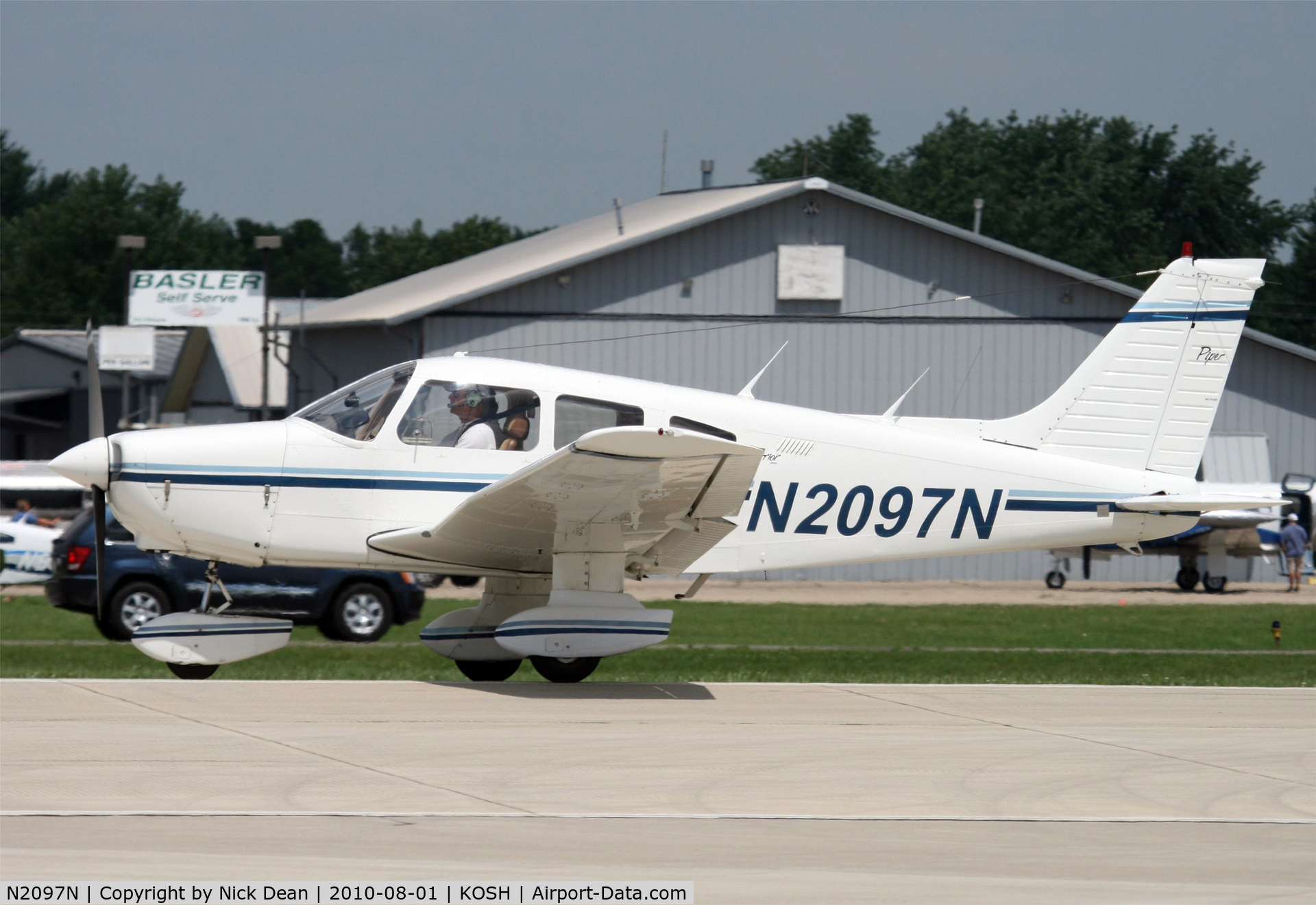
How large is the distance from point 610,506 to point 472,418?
1.49 meters

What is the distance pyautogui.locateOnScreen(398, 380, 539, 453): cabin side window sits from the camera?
10.7 m

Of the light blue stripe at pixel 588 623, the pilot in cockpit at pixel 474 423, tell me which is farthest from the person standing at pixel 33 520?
the light blue stripe at pixel 588 623

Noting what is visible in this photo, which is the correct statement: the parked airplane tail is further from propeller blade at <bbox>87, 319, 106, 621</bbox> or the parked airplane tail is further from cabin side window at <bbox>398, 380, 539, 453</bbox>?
propeller blade at <bbox>87, 319, 106, 621</bbox>

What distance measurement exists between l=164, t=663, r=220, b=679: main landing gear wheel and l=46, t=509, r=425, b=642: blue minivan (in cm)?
456

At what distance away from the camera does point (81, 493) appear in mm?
29016

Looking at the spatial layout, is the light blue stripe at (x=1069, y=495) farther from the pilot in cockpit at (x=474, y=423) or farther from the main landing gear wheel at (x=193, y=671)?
the main landing gear wheel at (x=193, y=671)

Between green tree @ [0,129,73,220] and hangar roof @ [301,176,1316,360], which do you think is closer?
hangar roof @ [301,176,1316,360]

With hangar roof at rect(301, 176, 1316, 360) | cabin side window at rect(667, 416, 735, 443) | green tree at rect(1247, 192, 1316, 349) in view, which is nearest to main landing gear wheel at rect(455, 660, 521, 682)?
cabin side window at rect(667, 416, 735, 443)

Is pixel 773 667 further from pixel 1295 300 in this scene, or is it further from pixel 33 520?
pixel 1295 300

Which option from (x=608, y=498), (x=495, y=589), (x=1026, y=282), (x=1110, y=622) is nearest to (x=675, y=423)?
(x=608, y=498)

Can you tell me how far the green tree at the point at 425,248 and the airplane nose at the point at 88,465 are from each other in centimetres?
8671

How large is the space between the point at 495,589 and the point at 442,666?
2.59 meters

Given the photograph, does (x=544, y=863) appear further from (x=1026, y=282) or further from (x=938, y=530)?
(x=1026, y=282)

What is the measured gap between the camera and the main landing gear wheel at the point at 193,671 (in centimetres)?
1073
